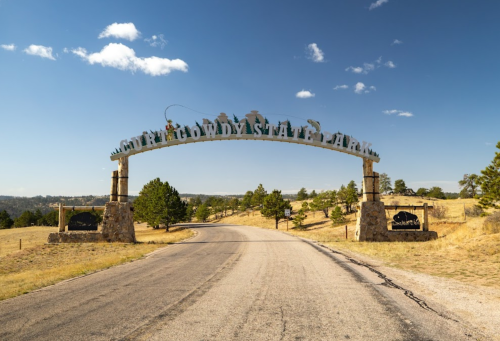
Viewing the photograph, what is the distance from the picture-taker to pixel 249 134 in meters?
21.5

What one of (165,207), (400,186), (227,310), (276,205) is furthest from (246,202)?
(227,310)

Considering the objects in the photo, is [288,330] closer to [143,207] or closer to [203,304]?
[203,304]

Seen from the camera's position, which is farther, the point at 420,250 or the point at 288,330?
the point at 420,250

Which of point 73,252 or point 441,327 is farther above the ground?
point 441,327

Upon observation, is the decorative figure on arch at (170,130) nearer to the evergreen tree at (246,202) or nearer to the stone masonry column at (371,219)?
the stone masonry column at (371,219)

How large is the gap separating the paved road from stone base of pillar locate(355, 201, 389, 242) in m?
13.3

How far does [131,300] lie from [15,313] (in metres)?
2.20

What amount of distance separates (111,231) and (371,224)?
20.5 meters

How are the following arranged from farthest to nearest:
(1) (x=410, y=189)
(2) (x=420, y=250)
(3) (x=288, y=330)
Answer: (1) (x=410, y=189), (2) (x=420, y=250), (3) (x=288, y=330)

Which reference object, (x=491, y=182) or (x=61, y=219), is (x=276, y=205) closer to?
(x=491, y=182)

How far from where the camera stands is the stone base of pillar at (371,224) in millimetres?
22094

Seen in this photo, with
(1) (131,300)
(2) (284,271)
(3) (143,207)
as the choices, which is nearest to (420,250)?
(2) (284,271)

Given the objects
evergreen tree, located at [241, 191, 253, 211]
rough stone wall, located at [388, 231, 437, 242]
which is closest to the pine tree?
rough stone wall, located at [388, 231, 437, 242]

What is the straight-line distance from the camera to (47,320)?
5449 millimetres
